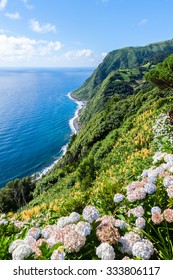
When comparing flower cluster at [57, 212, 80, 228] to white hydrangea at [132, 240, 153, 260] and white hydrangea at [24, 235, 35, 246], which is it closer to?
white hydrangea at [24, 235, 35, 246]

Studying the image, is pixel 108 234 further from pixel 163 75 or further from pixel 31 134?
pixel 31 134

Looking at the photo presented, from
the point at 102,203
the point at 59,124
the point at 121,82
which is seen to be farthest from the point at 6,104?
the point at 102,203

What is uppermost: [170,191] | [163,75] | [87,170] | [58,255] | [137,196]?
[163,75]

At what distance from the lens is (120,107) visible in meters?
43.5

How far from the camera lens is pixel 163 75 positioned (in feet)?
62.8

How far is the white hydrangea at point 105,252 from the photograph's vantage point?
126 inches

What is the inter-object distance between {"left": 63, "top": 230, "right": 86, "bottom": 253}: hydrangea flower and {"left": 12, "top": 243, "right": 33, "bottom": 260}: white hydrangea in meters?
0.43

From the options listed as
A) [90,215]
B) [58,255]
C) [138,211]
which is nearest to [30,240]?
[58,255]

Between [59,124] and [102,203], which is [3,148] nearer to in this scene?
[59,124]

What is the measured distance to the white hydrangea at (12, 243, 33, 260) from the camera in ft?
10.6

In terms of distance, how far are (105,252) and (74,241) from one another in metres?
0.37

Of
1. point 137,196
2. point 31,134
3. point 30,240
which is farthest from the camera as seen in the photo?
point 31,134
